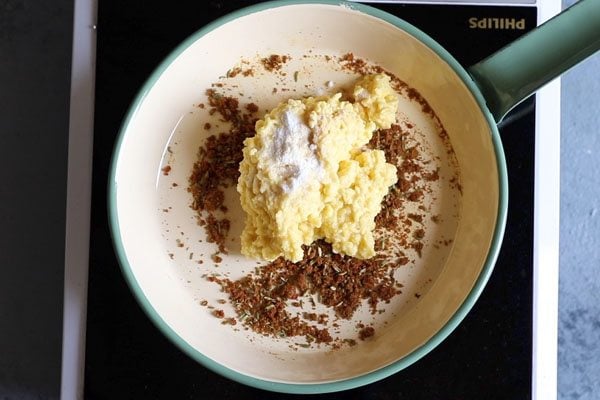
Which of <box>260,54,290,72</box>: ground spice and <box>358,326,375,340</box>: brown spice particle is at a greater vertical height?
<box>260,54,290,72</box>: ground spice

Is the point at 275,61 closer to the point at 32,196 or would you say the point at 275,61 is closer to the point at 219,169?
the point at 219,169

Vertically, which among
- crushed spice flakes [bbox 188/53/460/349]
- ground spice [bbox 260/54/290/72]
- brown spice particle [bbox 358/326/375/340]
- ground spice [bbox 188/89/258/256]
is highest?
ground spice [bbox 260/54/290/72]

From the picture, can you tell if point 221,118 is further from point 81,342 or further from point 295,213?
point 81,342

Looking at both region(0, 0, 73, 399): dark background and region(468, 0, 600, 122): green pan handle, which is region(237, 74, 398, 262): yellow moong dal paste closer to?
region(468, 0, 600, 122): green pan handle

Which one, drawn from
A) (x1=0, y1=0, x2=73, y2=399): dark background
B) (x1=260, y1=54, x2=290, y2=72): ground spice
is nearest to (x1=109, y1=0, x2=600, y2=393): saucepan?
(x1=260, y1=54, x2=290, y2=72): ground spice

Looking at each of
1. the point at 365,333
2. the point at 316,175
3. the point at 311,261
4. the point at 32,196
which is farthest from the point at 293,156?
the point at 32,196

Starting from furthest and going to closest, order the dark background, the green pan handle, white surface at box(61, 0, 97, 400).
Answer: the dark background, white surface at box(61, 0, 97, 400), the green pan handle

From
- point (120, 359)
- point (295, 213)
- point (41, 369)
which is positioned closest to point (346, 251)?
point (295, 213)
